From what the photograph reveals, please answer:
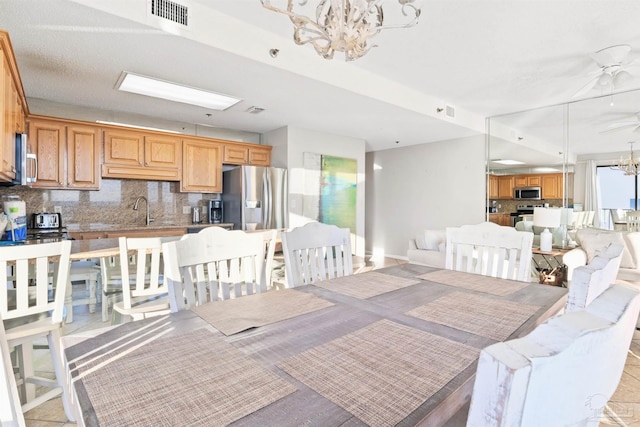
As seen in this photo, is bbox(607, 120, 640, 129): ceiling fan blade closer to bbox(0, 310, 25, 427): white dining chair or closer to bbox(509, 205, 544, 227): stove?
bbox(509, 205, 544, 227): stove

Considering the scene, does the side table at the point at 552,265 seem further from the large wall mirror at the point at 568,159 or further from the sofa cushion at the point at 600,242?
the large wall mirror at the point at 568,159

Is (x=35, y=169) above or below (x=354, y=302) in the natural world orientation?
above

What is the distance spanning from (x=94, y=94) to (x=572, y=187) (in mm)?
6169

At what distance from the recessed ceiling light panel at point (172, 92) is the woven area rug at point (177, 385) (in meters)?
3.00

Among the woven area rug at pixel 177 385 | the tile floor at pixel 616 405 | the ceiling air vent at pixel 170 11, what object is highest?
the ceiling air vent at pixel 170 11

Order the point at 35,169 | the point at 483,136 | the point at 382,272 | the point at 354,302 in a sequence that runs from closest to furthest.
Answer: the point at 354,302 → the point at 382,272 → the point at 35,169 → the point at 483,136

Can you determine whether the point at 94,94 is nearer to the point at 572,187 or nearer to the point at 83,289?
Answer: the point at 83,289

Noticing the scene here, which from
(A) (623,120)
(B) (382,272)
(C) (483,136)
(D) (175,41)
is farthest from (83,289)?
(A) (623,120)

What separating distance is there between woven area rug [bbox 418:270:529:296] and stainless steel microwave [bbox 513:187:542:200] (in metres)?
4.24

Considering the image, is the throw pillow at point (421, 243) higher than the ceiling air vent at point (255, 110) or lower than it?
lower

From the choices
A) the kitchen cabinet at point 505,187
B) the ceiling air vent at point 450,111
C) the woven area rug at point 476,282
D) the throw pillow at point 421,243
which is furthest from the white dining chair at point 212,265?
the kitchen cabinet at point 505,187

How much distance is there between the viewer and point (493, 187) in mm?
5395

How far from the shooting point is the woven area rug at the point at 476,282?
58.6 inches

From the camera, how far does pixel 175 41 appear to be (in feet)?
7.85
